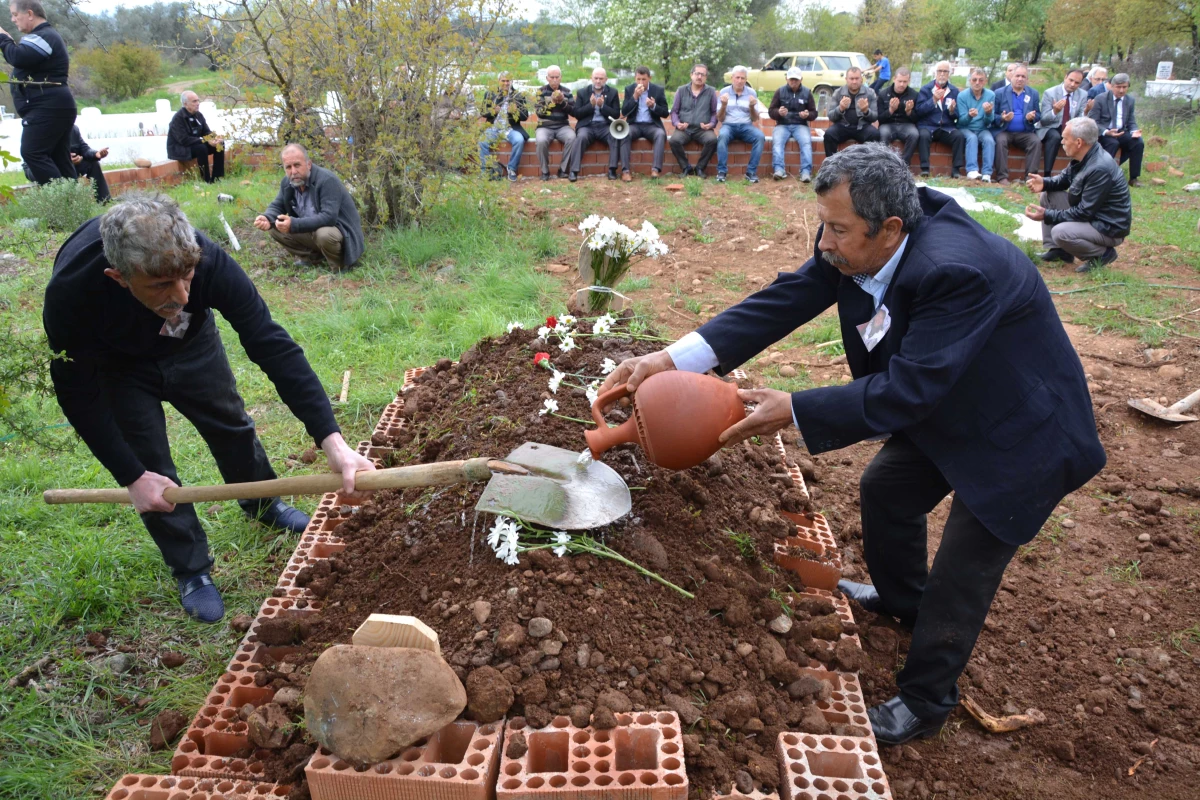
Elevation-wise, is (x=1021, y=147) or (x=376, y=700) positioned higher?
(x=1021, y=147)

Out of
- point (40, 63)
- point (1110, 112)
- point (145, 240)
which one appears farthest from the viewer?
point (1110, 112)

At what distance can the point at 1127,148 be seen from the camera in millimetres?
10758

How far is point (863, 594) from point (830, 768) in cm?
110

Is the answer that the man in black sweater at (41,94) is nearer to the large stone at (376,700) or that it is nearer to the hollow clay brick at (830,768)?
the large stone at (376,700)

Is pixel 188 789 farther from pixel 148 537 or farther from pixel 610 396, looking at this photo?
pixel 148 537

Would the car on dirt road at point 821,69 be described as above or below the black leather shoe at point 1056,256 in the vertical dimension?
above

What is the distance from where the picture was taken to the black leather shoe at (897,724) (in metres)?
2.42

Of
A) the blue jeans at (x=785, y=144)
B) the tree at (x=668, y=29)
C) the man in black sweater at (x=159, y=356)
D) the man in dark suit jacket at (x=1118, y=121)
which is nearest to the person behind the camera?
the man in black sweater at (x=159, y=356)

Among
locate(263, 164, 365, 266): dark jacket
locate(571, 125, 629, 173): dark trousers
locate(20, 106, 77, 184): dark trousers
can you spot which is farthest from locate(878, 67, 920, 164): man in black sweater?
locate(20, 106, 77, 184): dark trousers

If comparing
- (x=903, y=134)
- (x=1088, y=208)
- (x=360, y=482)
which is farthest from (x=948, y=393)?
(x=903, y=134)

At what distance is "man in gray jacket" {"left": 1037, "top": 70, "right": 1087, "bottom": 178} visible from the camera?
10953 millimetres

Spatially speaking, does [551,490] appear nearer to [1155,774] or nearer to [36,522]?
[1155,774]

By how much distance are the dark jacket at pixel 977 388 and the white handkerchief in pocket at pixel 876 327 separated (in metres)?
0.03

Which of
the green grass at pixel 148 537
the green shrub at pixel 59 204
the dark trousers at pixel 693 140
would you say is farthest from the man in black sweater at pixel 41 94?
the dark trousers at pixel 693 140
